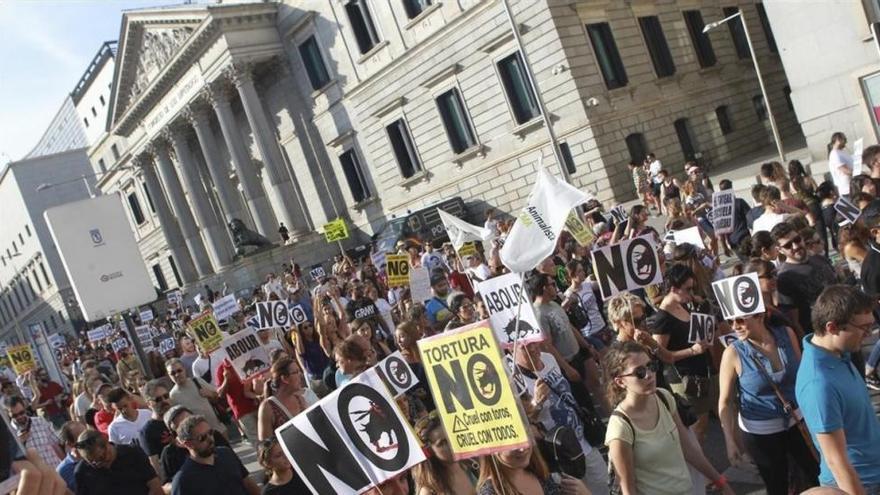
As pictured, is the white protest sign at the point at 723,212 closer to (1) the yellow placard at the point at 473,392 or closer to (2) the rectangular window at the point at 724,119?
(1) the yellow placard at the point at 473,392

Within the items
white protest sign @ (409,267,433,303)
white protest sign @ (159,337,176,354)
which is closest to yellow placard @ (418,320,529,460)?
white protest sign @ (409,267,433,303)

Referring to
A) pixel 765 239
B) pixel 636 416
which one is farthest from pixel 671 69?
pixel 636 416

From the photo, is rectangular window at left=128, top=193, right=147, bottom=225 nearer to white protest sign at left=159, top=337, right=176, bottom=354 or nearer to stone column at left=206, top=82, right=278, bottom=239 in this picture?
stone column at left=206, top=82, right=278, bottom=239

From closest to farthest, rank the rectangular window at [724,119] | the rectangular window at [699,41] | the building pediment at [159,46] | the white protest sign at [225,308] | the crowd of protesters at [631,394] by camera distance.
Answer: the crowd of protesters at [631,394], the white protest sign at [225,308], the rectangular window at [724,119], the rectangular window at [699,41], the building pediment at [159,46]

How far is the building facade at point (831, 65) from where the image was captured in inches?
661

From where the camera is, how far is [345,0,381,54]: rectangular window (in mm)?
32406

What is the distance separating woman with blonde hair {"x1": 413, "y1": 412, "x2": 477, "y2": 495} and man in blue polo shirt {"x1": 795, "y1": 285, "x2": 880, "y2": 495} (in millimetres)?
1723

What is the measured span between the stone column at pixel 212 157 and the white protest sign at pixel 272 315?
32.1 m

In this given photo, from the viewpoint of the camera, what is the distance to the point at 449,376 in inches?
167

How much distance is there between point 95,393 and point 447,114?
22710 mm

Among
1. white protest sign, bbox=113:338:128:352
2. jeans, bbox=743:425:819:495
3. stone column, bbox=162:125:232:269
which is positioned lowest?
jeans, bbox=743:425:819:495

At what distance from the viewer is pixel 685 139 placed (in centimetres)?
2892

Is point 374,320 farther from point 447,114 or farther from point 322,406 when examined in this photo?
point 447,114

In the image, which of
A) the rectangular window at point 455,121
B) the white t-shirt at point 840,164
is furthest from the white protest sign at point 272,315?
the rectangular window at point 455,121
